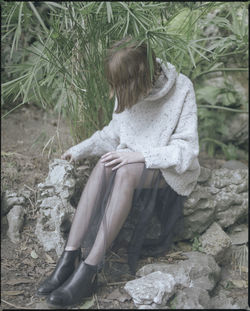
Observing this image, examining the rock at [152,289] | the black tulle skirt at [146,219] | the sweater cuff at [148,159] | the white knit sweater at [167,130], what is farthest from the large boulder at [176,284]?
the sweater cuff at [148,159]

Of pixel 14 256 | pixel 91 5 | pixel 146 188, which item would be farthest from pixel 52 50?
pixel 14 256

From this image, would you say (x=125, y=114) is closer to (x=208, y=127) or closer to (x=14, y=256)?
(x=14, y=256)

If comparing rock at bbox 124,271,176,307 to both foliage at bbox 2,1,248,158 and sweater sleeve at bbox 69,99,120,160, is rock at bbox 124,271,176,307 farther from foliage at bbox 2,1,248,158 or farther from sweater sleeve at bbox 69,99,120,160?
foliage at bbox 2,1,248,158

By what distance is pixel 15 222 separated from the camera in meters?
1.76

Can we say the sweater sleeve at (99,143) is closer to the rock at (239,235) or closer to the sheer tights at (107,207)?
the sheer tights at (107,207)

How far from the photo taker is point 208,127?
2846 mm

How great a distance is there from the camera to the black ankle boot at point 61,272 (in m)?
1.40

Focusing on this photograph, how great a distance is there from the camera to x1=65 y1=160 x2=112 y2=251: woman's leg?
150 centimetres

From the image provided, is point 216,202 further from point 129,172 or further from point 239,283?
point 129,172

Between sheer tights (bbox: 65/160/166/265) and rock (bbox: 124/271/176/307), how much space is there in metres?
0.17

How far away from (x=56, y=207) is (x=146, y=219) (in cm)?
39

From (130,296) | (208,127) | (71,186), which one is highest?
(208,127)

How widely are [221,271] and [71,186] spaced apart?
0.84 m

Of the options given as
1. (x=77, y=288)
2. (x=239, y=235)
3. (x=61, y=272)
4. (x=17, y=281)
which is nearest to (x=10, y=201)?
(x=17, y=281)
